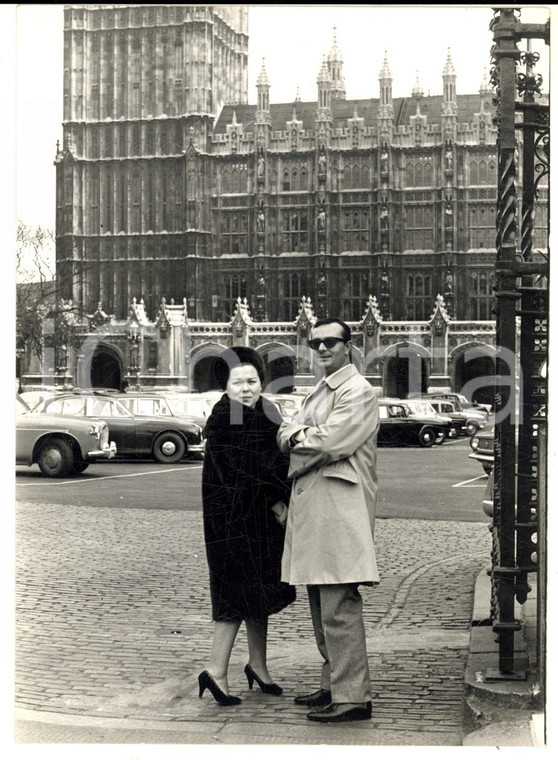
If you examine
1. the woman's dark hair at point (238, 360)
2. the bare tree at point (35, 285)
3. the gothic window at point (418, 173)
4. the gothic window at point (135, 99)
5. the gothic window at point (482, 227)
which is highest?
the gothic window at point (135, 99)

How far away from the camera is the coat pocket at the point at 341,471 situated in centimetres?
468

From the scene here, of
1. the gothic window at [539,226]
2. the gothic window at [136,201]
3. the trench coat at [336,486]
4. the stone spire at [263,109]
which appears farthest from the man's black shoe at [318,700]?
the gothic window at [136,201]

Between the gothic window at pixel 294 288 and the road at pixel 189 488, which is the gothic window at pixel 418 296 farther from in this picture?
the road at pixel 189 488

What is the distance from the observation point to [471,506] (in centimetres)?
1418

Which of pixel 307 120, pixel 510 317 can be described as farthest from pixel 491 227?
pixel 510 317

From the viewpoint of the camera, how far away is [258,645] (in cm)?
516

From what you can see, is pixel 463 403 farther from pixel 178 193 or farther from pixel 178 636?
pixel 178 636

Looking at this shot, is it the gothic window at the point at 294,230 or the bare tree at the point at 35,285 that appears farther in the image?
the gothic window at the point at 294,230

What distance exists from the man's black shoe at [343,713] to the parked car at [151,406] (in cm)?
1473

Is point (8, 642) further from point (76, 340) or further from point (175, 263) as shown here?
point (175, 263)

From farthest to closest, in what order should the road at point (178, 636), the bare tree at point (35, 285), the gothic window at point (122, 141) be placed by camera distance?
→ the gothic window at point (122, 141)
the bare tree at point (35, 285)
the road at point (178, 636)

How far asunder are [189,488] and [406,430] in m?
12.2

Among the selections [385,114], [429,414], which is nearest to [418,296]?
[385,114]

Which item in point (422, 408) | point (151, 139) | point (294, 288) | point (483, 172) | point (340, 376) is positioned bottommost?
point (422, 408)
